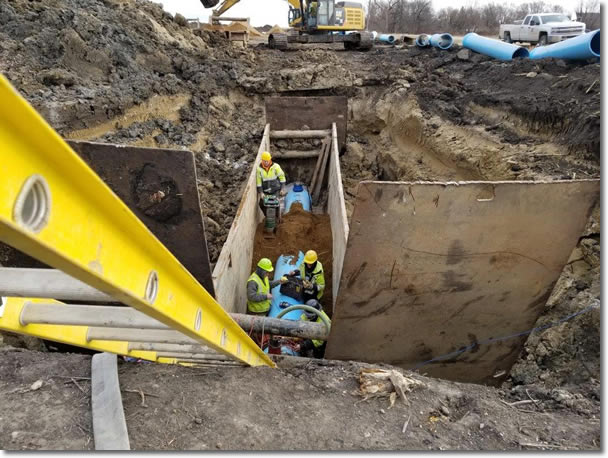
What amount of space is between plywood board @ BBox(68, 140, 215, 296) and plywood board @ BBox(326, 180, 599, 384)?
1405 millimetres

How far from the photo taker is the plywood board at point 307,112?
9.68 meters

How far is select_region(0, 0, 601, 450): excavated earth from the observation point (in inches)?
96.1

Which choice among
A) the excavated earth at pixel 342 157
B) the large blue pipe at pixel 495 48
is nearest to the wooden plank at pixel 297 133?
the excavated earth at pixel 342 157

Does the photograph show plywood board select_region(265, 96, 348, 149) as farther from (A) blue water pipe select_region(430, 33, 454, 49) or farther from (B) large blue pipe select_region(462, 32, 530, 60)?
(A) blue water pipe select_region(430, 33, 454, 49)

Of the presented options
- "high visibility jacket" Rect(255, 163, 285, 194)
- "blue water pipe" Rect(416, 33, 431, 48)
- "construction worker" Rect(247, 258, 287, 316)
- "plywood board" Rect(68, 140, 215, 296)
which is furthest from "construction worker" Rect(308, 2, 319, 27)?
"plywood board" Rect(68, 140, 215, 296)

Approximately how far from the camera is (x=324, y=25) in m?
17.2

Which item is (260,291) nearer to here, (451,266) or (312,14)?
(451,266)

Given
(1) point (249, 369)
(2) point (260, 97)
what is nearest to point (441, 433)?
(1) point (249, 369)

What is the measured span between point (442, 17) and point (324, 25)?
36.8 metres

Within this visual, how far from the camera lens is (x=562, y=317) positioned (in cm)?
437

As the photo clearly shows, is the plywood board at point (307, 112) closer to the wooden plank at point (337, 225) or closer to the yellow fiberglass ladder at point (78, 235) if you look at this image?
the wooden plank at point (337, 225)

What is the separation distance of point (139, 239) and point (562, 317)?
4703 mm

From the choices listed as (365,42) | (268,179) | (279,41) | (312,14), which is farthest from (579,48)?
(279,41)

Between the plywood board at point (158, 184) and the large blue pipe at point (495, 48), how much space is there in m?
11.2
